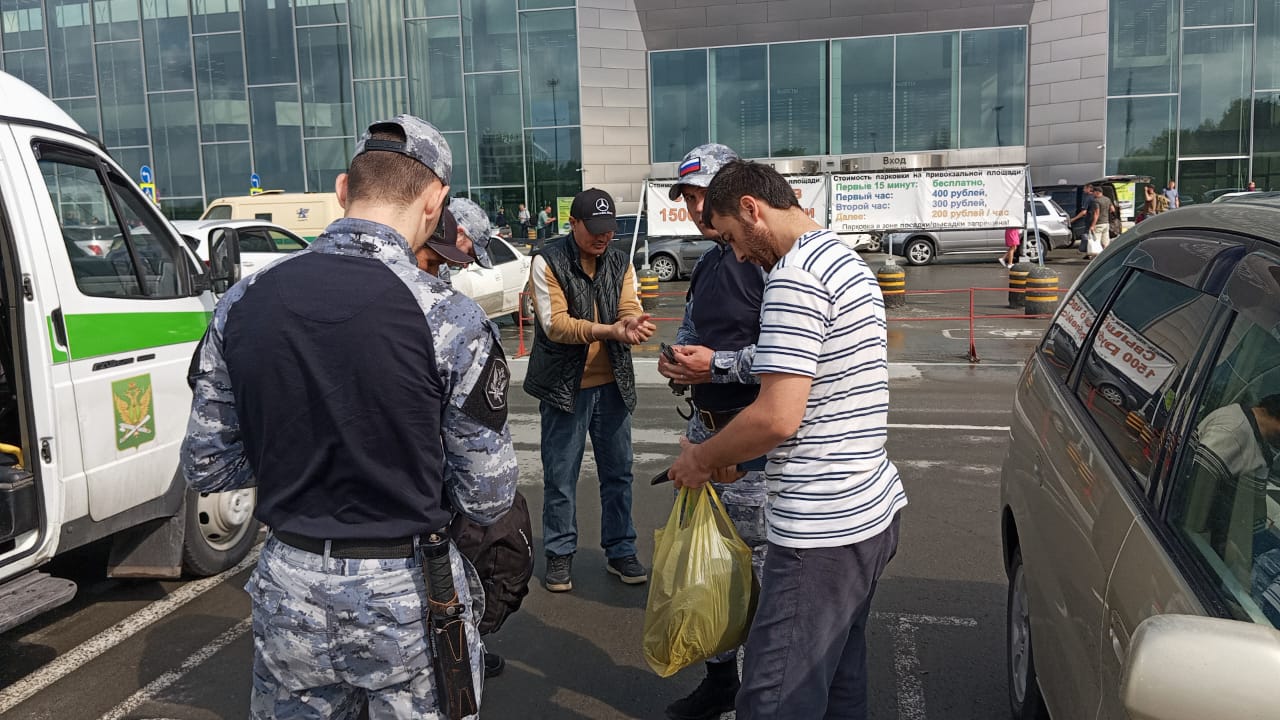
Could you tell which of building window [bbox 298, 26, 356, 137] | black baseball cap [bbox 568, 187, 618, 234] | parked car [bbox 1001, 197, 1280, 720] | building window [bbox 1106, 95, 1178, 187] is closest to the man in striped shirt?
parked car [bbox 1001, 197, 1280, 720]

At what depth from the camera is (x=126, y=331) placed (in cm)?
430

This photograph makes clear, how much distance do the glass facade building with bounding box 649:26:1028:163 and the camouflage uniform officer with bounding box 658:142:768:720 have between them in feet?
88.1

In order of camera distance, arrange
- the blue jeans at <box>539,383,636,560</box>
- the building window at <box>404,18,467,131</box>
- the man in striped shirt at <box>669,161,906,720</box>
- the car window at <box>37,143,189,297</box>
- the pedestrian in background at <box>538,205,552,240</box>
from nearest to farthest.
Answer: the man in striped shirt at <box>669,161,906,720</box>
the car window at <box>37,143,189,297</box>
the blue jeans at <box>539,383,636,560</box>
the pedestrian in background at <box>538,205,552,240</box>
the building window at <box>404,18,467,131</box>

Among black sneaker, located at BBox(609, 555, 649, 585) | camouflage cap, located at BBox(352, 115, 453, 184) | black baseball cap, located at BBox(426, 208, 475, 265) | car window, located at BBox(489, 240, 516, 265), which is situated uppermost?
camouflage cap, located at BBox(352, 115, 453, 184)

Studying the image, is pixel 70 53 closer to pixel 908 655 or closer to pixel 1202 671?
pixel 908 655

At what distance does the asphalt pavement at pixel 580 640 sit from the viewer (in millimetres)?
3779

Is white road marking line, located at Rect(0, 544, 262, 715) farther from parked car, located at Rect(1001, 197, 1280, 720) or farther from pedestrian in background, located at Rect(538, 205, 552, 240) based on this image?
pedestrian in background, located at Rect(538, 205, 552, 240)

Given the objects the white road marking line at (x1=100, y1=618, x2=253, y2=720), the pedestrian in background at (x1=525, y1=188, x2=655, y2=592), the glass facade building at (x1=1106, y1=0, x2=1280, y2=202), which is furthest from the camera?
the glass facade building at (x1=1106, y1=0, x2=1280, y2=202)

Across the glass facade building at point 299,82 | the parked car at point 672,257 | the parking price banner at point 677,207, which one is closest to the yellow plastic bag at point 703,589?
the parking price banner at point 677,207

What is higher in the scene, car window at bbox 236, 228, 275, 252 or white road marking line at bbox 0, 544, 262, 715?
car window at bbox 236, 228, 275, 252

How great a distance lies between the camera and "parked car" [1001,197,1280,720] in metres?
1.44

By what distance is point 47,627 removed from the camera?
15.0 feet

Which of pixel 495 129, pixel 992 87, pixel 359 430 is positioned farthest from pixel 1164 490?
pixel 992 87

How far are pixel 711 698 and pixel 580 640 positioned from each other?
911 millimetres
